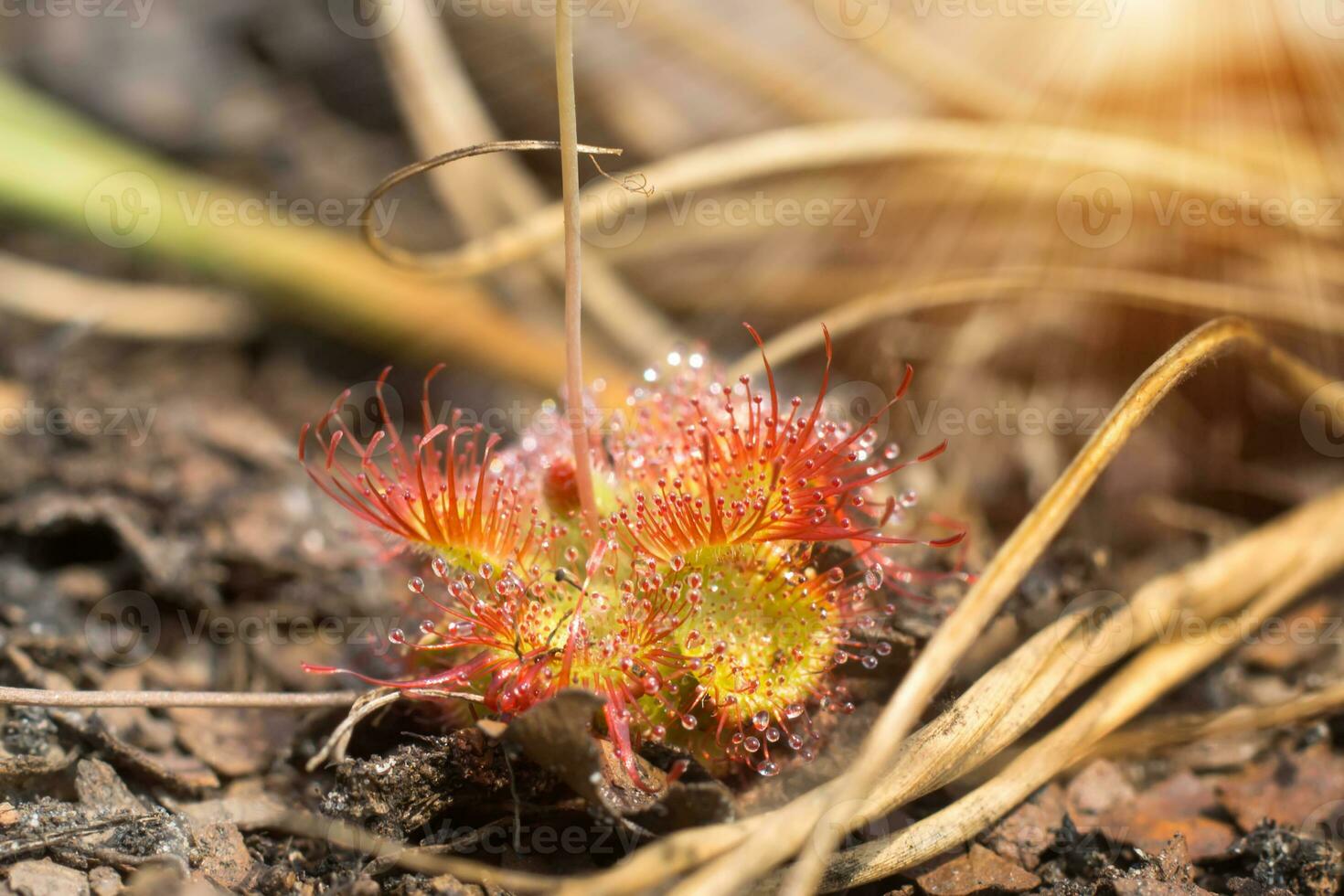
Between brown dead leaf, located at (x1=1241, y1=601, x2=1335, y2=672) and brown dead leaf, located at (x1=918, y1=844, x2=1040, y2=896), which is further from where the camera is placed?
brown dead leaf, located at (x1=1241, y1=601, x2=1335, y2=672)

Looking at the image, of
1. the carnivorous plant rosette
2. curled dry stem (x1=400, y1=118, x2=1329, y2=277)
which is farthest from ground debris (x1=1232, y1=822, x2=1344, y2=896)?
curled dry stem (x1=400, y1=118, x2=1329, y2=277)

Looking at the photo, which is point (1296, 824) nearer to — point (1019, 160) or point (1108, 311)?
point (1108, 311)

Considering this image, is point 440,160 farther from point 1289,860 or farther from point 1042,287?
point 1289,860

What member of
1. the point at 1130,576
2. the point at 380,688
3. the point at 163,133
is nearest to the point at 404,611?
the point at 380,688

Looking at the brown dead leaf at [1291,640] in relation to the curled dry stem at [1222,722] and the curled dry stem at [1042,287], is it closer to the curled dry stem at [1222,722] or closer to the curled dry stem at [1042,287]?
the curled dry stem at [1222,722]

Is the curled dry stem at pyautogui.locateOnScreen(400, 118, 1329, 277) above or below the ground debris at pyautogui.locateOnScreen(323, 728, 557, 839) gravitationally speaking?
above

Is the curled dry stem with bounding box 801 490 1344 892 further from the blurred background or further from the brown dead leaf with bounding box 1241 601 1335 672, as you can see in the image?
the blurred background

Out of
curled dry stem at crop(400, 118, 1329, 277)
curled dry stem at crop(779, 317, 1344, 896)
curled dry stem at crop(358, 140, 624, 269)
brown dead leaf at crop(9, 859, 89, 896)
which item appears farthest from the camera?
curled dry stem at crop(400, 118, 1329, 277)
